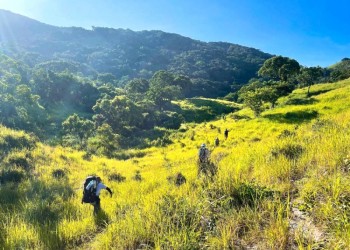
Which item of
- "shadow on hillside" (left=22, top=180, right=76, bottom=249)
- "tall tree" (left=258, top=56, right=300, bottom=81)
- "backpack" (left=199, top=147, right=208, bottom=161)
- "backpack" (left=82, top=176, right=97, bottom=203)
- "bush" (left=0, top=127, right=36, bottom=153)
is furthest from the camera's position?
"tall tree" (left=258, top=56, right=300, bottom=81)

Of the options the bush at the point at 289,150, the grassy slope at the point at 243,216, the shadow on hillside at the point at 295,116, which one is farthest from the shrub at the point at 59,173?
the shadow on hillside at the point at 295,116

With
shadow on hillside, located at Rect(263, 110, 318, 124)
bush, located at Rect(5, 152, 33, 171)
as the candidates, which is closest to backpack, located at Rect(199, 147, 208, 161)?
bush, located at Rect(5, 152, 33, 171)

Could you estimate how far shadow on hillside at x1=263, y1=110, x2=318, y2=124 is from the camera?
35969 millimetres

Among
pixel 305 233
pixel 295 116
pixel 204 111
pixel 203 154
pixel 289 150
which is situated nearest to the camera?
pixel 305 233

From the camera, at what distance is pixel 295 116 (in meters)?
38.6

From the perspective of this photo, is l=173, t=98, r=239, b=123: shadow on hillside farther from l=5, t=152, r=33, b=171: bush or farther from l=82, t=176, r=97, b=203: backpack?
l=82, t=176, r=97, b=203: backpack

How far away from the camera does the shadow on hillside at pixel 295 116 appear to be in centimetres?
3597

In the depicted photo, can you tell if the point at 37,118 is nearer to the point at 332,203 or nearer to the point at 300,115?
the point at 300,115

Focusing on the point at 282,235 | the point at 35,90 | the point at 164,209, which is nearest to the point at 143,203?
the point at 164,209

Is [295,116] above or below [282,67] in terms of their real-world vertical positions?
below

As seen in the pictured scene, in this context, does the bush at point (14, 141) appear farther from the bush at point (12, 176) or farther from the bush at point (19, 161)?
the bush at point (12, 176)

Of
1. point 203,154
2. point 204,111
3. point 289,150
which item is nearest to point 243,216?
point 289,150

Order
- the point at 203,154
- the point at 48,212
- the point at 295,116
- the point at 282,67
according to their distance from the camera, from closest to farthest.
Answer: the point at 48,212, the point at 203,154, the point at 295,116, the point at 282,67

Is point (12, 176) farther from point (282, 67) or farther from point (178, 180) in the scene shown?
point (282, 67)
